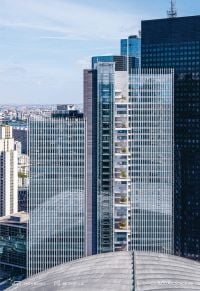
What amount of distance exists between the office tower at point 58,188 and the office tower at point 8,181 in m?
13.0

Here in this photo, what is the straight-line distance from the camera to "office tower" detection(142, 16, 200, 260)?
17891 millimetres

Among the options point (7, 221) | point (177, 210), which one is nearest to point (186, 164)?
point (177, 210)

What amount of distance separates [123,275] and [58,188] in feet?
22.3

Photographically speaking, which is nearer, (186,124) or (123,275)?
(123,275)

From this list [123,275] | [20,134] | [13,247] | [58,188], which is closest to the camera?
[123,275]

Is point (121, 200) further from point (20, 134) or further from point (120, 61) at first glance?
point (20, 134)

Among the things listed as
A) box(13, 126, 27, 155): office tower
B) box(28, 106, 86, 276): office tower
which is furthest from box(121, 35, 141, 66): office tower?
box(13, 126, 27, 155): office tower

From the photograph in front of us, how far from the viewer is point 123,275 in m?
8.59

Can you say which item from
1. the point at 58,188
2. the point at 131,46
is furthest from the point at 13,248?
the point at 131,46

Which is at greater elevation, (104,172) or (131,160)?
(131,160)

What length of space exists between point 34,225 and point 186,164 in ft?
16.9

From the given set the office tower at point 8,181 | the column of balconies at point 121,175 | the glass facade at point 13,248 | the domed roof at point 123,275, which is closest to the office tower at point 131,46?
the column of balconies at point 121,175

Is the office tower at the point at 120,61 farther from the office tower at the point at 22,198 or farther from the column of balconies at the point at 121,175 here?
the office tower at the point at 22,198

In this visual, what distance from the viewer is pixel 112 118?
1539cm
